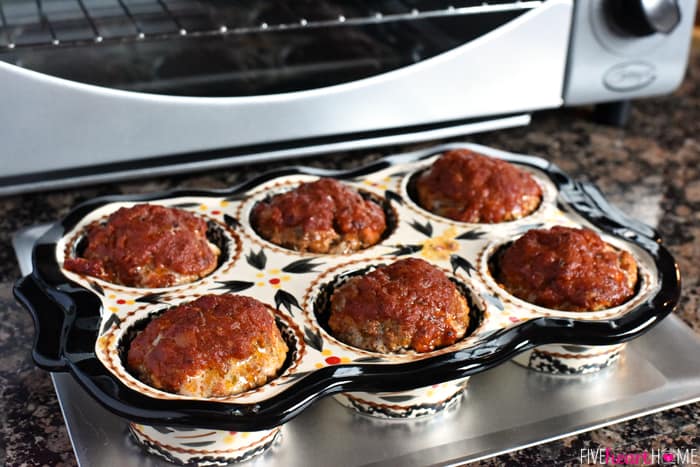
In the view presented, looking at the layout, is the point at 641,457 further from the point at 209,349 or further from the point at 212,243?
the point at 212,243

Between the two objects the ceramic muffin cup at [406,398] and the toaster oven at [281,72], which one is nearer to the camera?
the ceramic muffin cup at [406,398]

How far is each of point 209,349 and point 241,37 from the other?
60cm

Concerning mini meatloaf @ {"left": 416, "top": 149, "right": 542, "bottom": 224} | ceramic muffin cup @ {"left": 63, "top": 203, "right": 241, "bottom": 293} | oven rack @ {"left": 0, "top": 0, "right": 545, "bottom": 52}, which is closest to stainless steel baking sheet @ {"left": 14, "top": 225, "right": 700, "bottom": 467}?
ceramic muffin cup @ {"left": 63, "top": 203, "right": 241, "bottom": 293}

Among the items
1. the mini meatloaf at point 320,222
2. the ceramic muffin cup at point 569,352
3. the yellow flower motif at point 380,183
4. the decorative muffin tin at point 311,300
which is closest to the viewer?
the decorative muffin tin at point 311,300

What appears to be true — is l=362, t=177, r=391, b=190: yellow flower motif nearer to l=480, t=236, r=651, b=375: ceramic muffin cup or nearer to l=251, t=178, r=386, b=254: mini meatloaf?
l=251, t=178, r=386, b=254: mini meatloaf

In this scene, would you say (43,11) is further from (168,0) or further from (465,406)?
(465,406)

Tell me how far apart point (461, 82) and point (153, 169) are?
18.4 inches

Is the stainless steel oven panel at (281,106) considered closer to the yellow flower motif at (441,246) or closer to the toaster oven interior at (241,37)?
the toaster oven interior at (241,37)

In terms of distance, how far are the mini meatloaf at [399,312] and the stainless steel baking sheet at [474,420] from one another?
0.25ft

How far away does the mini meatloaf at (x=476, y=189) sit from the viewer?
3.51ft

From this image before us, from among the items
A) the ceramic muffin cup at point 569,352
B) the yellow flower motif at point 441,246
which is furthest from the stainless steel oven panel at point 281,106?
the ceramic muffin cup at point 569,352

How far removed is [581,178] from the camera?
1.36 m

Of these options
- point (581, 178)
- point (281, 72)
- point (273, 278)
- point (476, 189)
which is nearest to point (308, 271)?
point (273, 278)

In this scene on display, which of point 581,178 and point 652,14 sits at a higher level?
point 652,14
